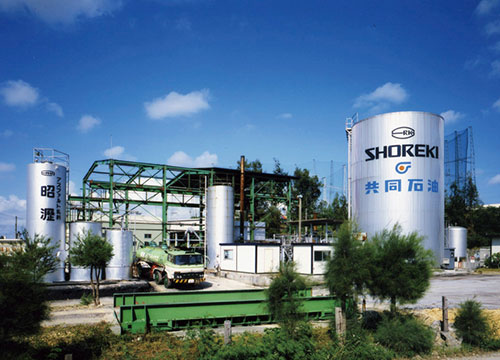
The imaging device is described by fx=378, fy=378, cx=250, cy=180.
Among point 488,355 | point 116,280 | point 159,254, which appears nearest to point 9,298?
point 488,355

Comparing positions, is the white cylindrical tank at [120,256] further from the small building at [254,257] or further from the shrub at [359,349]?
the shrub at [359,349]

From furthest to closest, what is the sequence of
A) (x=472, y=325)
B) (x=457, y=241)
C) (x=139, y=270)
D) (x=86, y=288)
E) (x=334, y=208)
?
(x=334, y=208) < (x=457, y=241) < (x=139, y=270) < (x=86, y=288) < (x=472, y=325)

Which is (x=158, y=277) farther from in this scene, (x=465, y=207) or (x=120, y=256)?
(x=465, y=207)

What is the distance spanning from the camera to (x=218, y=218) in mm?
38844

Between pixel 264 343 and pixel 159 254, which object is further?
pixel 159 254

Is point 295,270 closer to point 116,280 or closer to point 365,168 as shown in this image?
point 116,280

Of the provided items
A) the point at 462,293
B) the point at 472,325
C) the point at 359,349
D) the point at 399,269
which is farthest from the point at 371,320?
the point at 462,293

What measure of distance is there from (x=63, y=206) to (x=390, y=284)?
68.9 ft

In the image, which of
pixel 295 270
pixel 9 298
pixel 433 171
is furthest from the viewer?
pixel 433 171

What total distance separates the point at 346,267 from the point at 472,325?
488 cm

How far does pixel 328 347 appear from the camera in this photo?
37.1ft

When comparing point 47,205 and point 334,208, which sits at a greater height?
point 47,205

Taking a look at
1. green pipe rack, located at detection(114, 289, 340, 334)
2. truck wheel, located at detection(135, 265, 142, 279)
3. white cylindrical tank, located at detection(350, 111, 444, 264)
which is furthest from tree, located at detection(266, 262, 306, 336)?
white cylindrical tank, located at detection(350, 111, 444, 264)

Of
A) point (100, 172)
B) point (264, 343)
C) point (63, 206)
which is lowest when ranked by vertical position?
point (264, 343)
